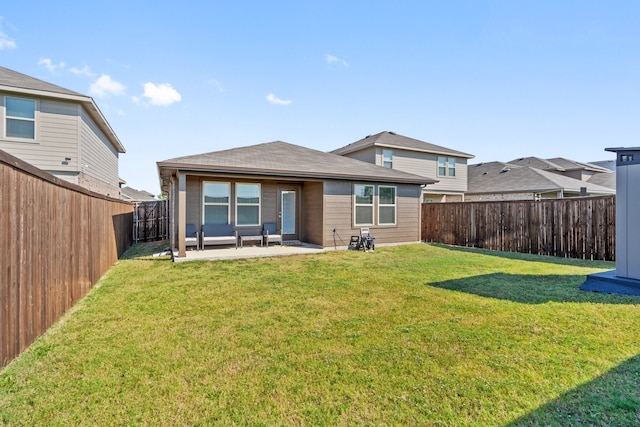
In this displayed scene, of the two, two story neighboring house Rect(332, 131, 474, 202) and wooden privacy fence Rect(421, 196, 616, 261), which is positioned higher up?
two story neighboring house Rect(332, 131, 474, 202)

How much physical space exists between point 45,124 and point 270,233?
7.80 metres

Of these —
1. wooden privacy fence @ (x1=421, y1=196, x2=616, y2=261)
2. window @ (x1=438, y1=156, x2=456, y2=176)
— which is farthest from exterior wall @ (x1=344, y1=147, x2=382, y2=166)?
wooden privacy fence @ (x1=421, y1=196, x2=616, y2=261)

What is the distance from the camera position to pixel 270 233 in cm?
1141

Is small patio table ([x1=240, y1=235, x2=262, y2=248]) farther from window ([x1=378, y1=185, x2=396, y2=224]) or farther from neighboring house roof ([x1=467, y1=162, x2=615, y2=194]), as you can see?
neighboring house roof ([x1=467, y1=162, x2=615, y2=194])

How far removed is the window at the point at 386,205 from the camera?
38.2ft

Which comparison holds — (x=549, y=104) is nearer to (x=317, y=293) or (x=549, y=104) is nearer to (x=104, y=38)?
(x=317, y=293)

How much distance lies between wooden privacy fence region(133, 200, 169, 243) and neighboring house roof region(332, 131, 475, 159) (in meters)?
11.0

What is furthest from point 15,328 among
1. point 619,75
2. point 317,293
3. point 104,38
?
point 619,75

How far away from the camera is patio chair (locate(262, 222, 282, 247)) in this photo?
1084cm

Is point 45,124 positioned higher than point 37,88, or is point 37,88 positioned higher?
point 37,88

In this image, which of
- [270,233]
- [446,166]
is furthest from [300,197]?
[446,166]

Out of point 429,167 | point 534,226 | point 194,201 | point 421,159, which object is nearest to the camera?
point 534,226

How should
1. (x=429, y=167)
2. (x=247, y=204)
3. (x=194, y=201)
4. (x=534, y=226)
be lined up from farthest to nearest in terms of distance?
(x=429, y=167)
(x=247, y=204)
(x=194, y=201)
(x=534, y=226)

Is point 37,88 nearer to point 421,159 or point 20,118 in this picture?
point 20,118
